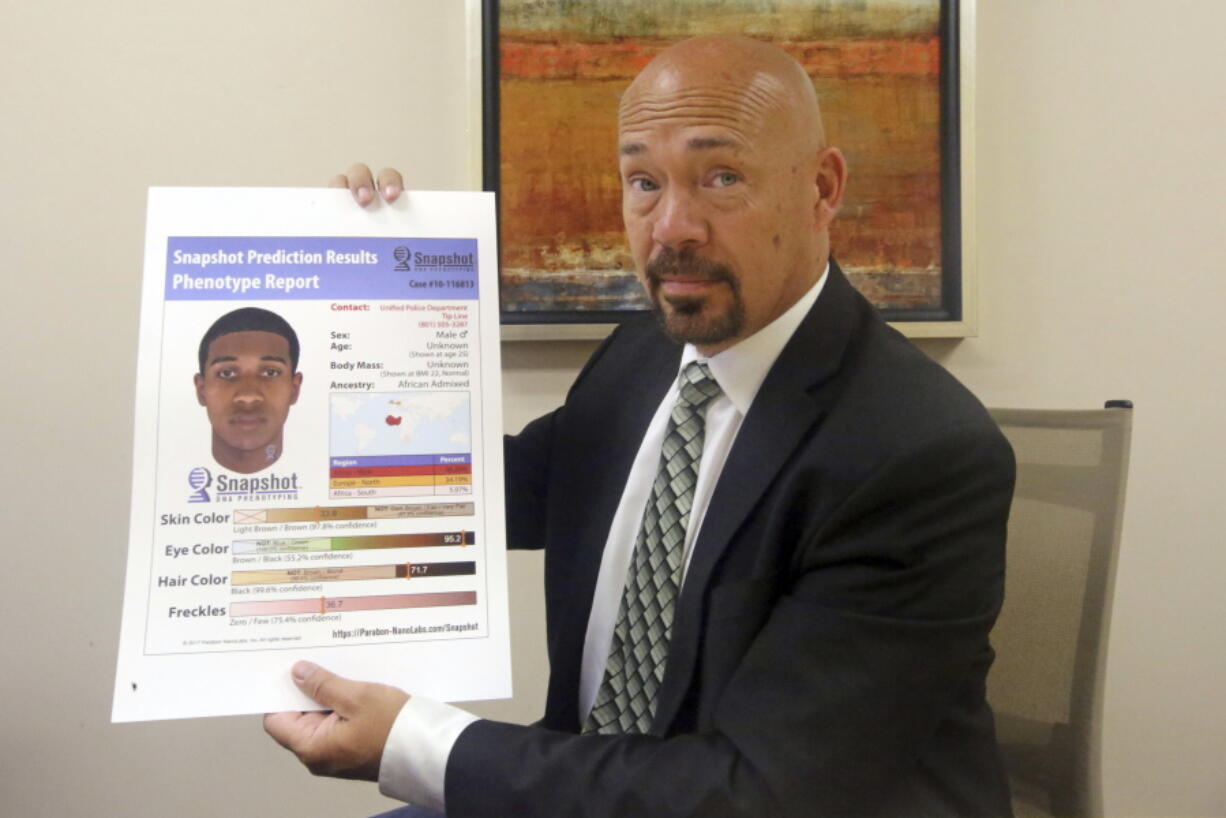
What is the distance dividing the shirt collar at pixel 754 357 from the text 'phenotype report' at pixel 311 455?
0.29 m

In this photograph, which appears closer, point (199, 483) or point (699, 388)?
point (199, 483)

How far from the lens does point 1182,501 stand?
6.11 feet

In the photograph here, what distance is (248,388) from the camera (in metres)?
0.99

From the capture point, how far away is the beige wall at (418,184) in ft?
5.73

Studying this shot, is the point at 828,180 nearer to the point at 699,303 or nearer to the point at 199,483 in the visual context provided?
the point at 699,303

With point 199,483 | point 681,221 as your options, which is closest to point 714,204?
point 681,221

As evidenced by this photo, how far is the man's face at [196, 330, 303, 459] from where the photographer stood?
980 mm

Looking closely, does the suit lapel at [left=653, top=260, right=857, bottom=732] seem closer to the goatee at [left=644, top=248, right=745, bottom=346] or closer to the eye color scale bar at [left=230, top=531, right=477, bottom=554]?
the goatee at [left=644, top=248, right=745, bottom=346]

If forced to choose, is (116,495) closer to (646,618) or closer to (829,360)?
(646,618)

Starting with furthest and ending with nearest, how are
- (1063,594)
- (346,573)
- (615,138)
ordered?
(615,138) < (1063,594) < (346,573)

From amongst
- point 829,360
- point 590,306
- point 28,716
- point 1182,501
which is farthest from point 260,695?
point 1182,501

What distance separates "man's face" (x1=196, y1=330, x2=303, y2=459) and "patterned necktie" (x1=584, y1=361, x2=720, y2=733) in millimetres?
444

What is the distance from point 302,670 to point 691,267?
62 centimetres

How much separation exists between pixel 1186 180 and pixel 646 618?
5.18 feet
